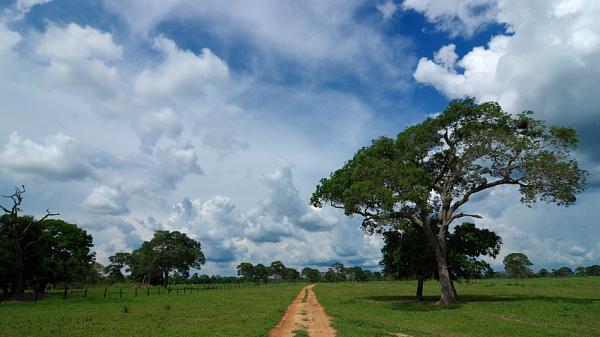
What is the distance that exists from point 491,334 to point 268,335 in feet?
35.5

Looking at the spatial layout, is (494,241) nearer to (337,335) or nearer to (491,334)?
A: (491,334)

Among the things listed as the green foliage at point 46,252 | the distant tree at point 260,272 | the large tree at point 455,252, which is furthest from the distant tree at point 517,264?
the green foliage at point 46,252

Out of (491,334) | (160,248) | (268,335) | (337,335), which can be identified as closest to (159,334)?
(268,335)

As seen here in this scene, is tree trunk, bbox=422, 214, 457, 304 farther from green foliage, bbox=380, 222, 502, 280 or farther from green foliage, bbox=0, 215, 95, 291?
green foliage, bbox=0, 215, 95, 291

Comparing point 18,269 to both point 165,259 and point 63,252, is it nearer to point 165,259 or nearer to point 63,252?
point 63,252

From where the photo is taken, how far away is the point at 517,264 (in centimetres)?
16238

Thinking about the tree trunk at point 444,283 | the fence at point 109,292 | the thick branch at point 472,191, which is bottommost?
the fence at point 109,292

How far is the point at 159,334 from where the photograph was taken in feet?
62.5

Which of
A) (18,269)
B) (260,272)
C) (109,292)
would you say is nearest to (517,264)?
(260,272)

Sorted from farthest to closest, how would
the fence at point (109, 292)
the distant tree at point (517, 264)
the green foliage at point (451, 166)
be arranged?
the distant tree at point (517, 264) < the fence at point (109, 292) < the green foliage at point (451, 166)

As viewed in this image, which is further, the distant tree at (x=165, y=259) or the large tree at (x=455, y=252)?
the distant tree at (x=165, y=259)

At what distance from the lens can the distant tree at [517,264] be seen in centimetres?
16162

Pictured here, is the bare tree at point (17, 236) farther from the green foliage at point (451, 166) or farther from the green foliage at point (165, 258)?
the green foliage at point (165, 258)

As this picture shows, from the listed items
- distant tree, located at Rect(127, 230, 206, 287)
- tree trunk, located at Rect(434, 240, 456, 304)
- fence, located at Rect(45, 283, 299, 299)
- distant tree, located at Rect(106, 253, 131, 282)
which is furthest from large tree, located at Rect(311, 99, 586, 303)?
distant tree, located at Rect(106, 253, 131, 282)
